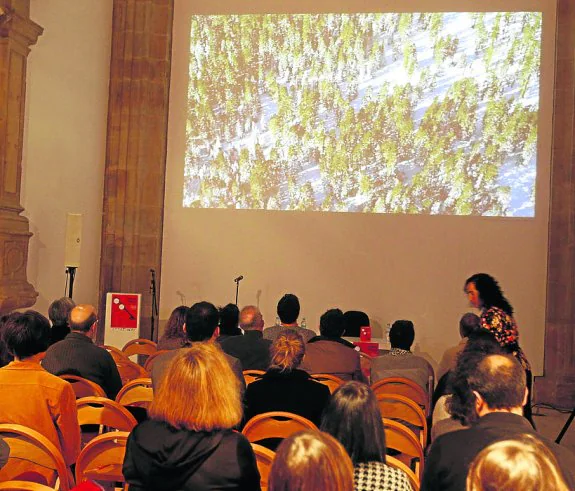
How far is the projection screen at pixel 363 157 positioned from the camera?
9.22 meters

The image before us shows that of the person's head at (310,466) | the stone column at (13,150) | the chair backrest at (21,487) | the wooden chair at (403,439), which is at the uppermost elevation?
the stone column at (13,150)

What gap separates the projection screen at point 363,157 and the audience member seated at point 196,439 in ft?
23.4

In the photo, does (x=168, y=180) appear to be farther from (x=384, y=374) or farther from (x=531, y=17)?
(x=384, y=374)

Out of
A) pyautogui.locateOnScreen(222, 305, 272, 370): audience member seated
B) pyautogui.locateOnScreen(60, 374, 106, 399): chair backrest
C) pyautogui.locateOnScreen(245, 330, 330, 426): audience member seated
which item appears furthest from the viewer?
pyautogui.locateOnScreen(222, 305, 272, 370): audience member seated

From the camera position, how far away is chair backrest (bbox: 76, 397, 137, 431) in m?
3.35

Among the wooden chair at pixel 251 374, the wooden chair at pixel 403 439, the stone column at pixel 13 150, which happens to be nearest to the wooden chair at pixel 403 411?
the wooden chair at pixel 403 439

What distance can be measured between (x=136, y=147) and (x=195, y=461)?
7.90 metres

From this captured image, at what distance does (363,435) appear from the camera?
236cm

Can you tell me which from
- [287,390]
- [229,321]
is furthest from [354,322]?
[287,390]

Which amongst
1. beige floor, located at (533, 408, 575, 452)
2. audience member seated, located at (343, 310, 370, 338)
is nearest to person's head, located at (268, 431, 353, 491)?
beige floor, located at (533, 408, 575, 452)

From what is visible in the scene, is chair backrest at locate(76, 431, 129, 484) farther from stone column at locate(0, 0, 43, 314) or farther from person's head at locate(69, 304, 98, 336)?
stone column at locate(0, 0, 43, 314)

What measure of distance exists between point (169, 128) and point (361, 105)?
2467 millimetres

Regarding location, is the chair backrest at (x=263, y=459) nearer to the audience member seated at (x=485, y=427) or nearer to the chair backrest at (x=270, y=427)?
the chair backrest at (x=270, y=427)

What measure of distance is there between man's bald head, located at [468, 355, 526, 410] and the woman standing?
2.14 m
